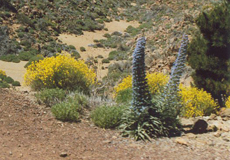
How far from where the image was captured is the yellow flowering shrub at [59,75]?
7805 millimetres

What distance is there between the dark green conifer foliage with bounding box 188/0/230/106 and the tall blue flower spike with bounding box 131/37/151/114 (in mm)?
5107

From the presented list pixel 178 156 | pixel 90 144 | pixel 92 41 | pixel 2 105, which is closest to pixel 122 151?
pixel 90 144

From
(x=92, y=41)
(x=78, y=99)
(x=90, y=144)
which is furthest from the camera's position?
(x=92, y=41)

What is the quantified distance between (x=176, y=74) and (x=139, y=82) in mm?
820

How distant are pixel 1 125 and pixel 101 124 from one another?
6.60 feet

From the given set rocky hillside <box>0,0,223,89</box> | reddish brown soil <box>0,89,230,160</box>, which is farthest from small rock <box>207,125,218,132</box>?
rocky hillside <box>0,0,223,89</box>

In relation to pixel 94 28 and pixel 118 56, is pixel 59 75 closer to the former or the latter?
pixel 118 56

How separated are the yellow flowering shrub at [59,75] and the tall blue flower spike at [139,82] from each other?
298cm

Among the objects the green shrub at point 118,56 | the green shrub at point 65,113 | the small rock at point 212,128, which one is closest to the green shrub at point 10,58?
the green shrub at point 118,56

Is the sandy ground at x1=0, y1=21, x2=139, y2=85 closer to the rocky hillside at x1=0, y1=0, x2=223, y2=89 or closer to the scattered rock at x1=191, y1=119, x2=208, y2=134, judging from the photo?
the rocky hillside at x1=0, y1=0, x2=223, y2=89

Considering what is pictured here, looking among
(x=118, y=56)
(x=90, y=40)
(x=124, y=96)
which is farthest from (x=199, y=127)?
(x=90, y=40)

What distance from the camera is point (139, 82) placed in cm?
507

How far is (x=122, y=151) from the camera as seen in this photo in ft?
14.7

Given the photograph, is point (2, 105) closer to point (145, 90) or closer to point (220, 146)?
point (145, 90)
